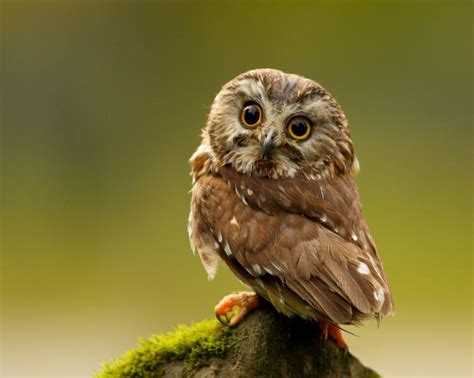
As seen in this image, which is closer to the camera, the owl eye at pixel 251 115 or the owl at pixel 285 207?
the owl at pixel 285 207

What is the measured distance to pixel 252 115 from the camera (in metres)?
4.87

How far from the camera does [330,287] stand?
418cm

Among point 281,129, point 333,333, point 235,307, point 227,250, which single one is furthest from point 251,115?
point 333,333

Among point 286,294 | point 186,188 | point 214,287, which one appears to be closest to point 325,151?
point 286,294

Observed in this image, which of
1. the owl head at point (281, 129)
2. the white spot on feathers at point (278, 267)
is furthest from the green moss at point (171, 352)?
the owl head at point (281, 129)

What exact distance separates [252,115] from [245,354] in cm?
132

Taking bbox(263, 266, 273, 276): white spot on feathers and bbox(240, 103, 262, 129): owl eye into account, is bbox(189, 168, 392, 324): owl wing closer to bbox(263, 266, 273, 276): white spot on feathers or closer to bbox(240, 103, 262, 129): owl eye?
bbox(263, 266, 273, 276): white spot on feathers

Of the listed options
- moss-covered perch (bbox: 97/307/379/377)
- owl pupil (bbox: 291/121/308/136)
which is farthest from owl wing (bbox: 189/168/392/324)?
owl pupil (bbox: 291/121/308/136)

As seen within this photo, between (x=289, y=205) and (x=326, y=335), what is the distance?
69cm

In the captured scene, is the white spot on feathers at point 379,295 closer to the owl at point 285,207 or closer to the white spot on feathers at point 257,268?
the owl at point 285,207

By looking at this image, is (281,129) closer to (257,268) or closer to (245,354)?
(257,268)

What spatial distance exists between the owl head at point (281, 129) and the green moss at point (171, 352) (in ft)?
3.06

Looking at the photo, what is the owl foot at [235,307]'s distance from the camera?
14.8ft

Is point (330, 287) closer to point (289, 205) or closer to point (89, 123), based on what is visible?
point (289, 205)
